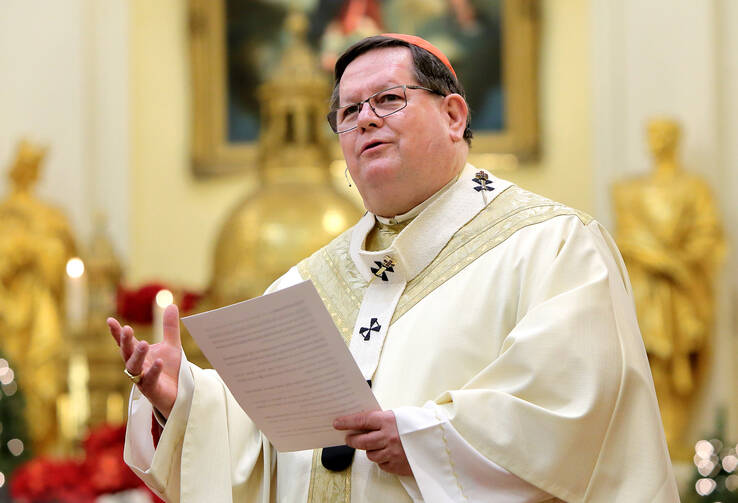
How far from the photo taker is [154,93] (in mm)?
9531

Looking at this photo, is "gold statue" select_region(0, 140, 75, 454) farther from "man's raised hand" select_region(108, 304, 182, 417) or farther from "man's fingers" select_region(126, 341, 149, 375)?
"man's fingers" select_region(126, 341, 149, 375)

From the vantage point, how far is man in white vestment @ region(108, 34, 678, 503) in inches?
85.5

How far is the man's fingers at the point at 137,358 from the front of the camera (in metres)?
2.31

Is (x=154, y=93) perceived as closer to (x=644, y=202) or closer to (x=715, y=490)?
(x=644, y=202)

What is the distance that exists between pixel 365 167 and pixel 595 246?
537 millimetres

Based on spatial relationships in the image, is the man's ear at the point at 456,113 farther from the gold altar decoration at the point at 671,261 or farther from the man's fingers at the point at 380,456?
the gold altar decoration at the point at 671,261

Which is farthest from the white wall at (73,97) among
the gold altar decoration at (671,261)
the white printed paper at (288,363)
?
the white printed paper at (288,363)

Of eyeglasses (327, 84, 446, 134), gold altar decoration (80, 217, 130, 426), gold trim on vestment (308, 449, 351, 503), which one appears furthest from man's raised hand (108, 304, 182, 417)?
gold altar decoration (80, 217, 130, 426)

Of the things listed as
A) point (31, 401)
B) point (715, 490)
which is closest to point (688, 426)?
point (715, 490)

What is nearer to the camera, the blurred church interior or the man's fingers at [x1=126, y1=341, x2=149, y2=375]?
the man's fingers at [x1=126, y1=341, x2=149, y2=375]

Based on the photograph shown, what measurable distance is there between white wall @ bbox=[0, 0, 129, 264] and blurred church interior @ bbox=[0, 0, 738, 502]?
16mm

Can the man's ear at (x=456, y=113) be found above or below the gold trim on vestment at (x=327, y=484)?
above

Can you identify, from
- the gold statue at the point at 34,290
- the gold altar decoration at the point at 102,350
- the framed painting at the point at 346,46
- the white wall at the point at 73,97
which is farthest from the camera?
the white wall at the point at 73,97

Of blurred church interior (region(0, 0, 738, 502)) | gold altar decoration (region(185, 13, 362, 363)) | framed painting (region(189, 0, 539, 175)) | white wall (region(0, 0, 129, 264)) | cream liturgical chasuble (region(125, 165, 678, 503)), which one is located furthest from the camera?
white wall (region(0, 0, 129, 264))
